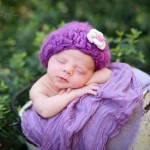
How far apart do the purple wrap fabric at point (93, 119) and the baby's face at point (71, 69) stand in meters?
0.09

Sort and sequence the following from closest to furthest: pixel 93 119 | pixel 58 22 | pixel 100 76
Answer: pixel 93 119 < pixel 100 76 < pixel 58 22

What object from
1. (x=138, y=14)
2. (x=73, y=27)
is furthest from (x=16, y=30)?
(x=73, y=27)

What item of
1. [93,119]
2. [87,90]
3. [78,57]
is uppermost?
[78,57]

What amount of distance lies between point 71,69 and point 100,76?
17 centimetres

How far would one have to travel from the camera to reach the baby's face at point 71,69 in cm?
184

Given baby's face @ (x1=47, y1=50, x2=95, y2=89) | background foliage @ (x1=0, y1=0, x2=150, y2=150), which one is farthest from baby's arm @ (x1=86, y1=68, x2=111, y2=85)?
background foliage @ (x1=0, y1=0, x2=150, y2=150)

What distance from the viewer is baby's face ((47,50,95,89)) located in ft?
6.02

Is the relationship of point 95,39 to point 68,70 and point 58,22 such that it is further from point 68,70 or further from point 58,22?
point 58,22

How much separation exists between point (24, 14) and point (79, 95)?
2654 mm

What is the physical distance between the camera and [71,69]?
1.83 m

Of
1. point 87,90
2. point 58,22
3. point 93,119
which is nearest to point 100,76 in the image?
point 87,90

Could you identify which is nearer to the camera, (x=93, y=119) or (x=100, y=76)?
(x=93, y=119)

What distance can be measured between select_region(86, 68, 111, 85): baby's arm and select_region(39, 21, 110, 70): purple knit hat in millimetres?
27

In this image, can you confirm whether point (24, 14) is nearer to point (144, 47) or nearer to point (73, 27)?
point (144, 47)
